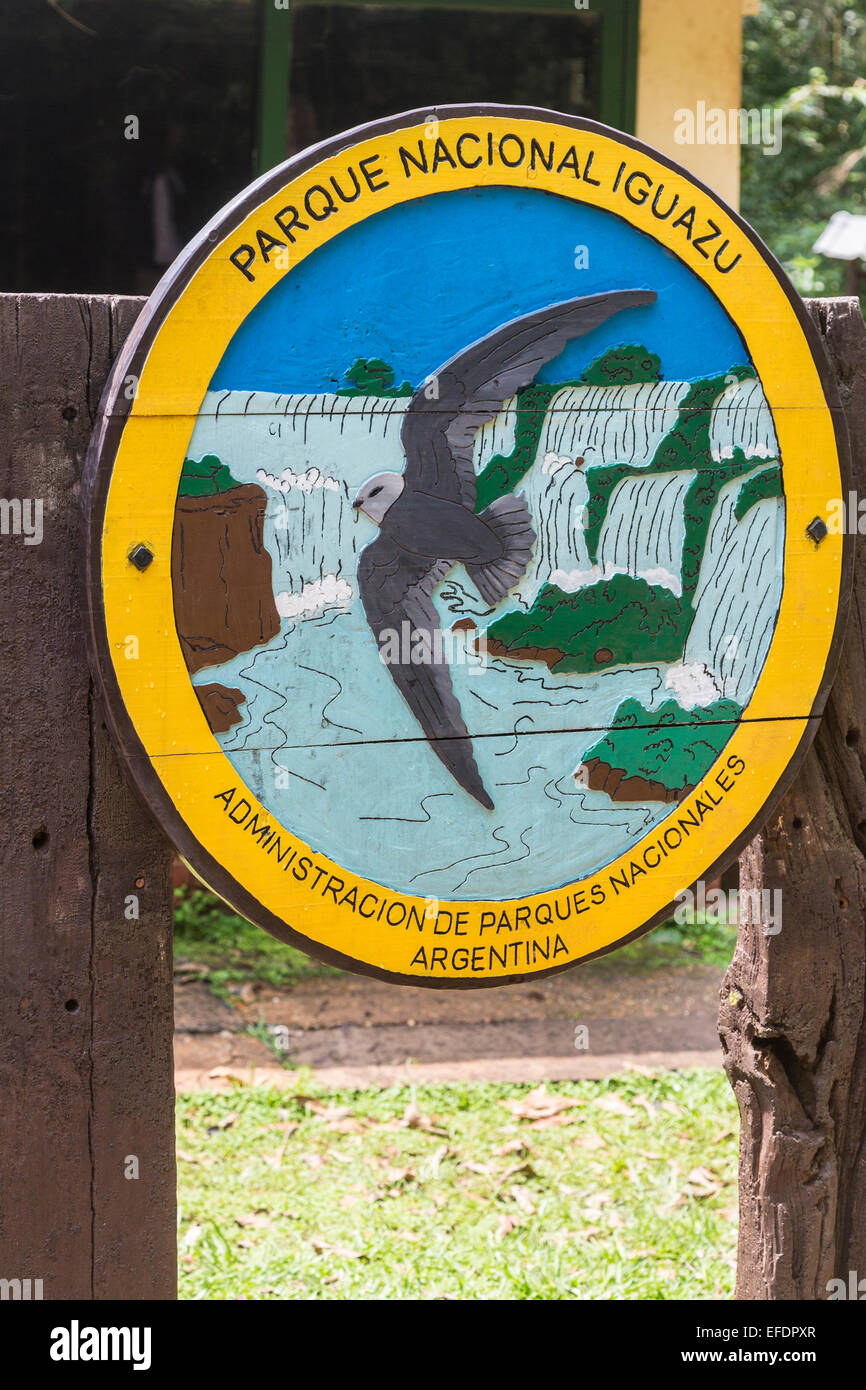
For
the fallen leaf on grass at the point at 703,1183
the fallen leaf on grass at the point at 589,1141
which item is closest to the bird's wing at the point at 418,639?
the fallen leaf on grass at the point at 703,1183

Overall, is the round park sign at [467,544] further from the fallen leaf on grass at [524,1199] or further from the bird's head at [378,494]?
the fallen leaf on grass at [524,1199]

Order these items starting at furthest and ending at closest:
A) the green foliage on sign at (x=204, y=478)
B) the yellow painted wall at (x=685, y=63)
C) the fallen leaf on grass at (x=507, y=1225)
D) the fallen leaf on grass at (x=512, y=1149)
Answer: the yellow painted wall at (x=685, y=63), the fallen leaf on grass at (x=512, y=1149), the fallen leaf on grass at (x=507, y=1225), the green foliage on sign at (x=204, y=478)

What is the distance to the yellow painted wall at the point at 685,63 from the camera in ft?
15.5

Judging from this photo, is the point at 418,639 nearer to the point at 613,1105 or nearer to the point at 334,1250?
the point at 334,1250

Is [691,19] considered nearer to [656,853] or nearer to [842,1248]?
[656,853]

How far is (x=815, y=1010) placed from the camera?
6.78 feet

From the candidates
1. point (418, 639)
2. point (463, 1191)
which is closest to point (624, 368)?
point (418, 639)

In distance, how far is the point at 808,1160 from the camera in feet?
6.79

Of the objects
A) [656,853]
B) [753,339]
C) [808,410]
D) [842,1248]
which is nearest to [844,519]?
[808,410]

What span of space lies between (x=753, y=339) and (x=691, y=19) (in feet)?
11.5

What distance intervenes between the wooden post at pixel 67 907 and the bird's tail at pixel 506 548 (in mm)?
552

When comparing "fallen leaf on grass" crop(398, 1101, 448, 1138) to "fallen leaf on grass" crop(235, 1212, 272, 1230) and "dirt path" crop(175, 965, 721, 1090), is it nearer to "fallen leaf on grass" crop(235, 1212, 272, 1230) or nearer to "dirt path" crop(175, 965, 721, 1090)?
"dirt path" crop(175, 965, 721, 1090)

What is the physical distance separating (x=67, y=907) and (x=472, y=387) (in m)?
0.91

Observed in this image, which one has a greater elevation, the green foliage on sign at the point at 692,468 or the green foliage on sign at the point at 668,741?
the green foliage on sign at the point at 692,468
